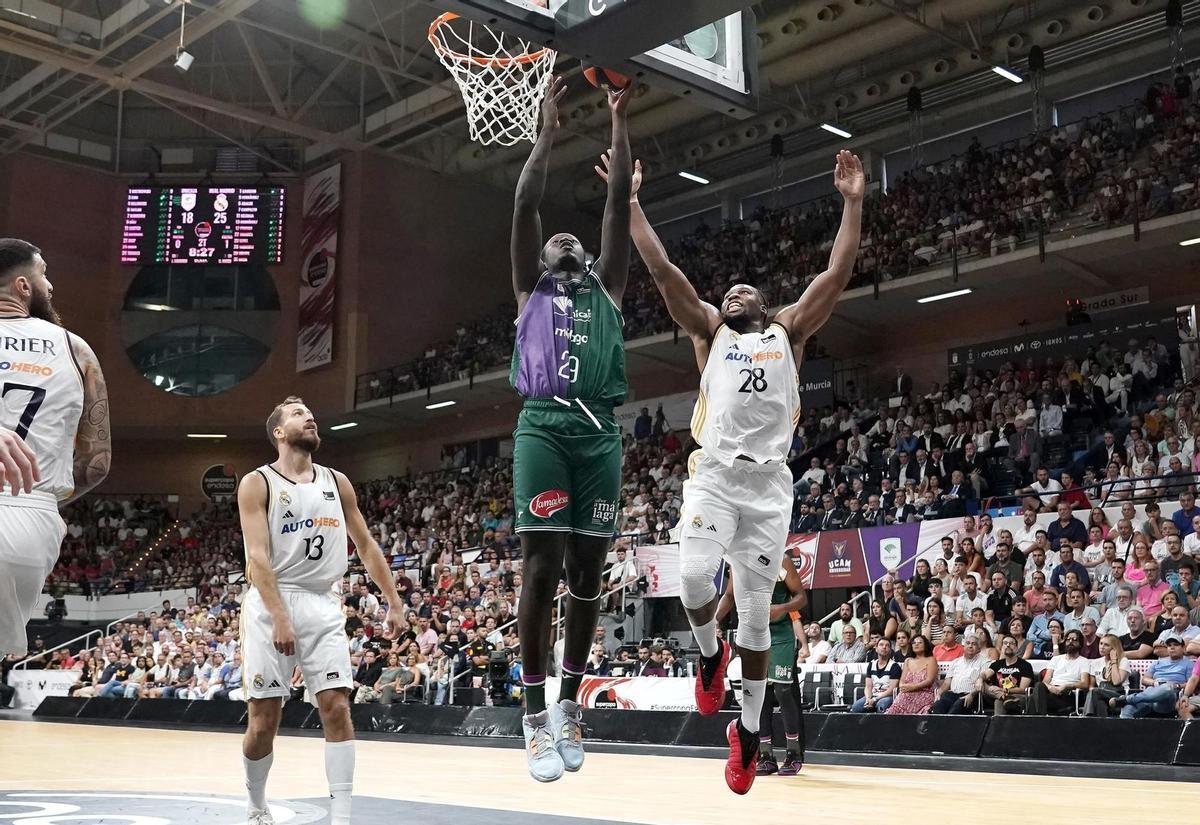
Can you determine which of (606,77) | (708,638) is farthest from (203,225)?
(708,638)

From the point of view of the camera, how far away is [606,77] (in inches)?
237

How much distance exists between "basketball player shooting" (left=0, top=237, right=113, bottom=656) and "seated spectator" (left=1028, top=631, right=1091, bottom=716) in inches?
380

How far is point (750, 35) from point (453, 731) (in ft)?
34.3

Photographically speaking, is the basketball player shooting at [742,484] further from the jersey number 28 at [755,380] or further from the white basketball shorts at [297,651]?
the white basketball shorts at [297,651]

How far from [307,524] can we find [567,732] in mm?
1642

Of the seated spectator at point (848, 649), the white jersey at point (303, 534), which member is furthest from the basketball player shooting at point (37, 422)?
the seated spectator at point (848, 649)

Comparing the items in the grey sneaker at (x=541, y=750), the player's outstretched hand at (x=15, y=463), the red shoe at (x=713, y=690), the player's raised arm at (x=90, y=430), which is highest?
the player's raised arm at (x=90, y=430)

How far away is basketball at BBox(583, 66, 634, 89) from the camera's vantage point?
231 inches

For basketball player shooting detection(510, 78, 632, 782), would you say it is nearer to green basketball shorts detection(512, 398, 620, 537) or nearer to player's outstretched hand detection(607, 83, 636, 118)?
green basketball shorts detection(512, 398, 620, 537)

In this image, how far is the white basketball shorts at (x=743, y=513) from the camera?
5758 millimetres

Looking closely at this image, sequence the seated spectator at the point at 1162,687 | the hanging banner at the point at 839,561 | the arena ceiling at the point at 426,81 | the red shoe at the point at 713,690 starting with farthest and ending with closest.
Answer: the arena ceiling at the point at 426,81 < the hanging banner at the point at 839,561 < the seated spectator at the point at 1162,687 < the red shoe at the point at 713,690

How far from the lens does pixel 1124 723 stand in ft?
32.7

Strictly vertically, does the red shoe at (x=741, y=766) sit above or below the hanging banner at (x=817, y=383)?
below

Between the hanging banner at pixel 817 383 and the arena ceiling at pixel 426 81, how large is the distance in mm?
5225
